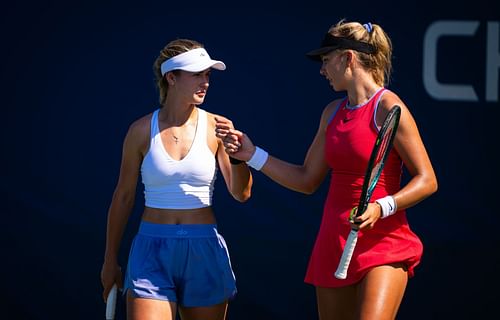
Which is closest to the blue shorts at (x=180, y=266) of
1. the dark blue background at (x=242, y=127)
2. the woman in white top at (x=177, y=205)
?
the woman in white top at (x=177, y=205)

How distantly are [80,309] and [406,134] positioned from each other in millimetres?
2759

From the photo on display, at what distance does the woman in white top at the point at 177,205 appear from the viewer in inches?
176

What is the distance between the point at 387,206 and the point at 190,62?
3.76ft

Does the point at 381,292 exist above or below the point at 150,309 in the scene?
above

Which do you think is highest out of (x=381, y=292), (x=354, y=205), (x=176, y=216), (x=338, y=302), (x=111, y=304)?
(x=354, y=205)

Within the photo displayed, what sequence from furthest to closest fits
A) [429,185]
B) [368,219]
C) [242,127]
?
[242,127] < [429,185] < [368,219]

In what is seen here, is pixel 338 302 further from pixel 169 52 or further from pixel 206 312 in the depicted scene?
pixel 169 52

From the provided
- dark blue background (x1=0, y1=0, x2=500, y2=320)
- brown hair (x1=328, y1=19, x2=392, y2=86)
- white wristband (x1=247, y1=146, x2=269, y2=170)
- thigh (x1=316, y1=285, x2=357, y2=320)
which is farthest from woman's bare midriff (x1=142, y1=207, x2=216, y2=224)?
dark blue background (x1=0, y1=0, x2=500, y2=320)

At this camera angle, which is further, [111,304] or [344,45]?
[111,304]

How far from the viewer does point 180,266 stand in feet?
14.7

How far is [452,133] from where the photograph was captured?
5770 millimetres

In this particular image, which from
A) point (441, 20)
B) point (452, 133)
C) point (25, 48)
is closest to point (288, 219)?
point (452, 133)

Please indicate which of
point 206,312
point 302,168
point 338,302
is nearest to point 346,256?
point 338,302

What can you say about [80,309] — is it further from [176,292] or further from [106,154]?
[176,292]
